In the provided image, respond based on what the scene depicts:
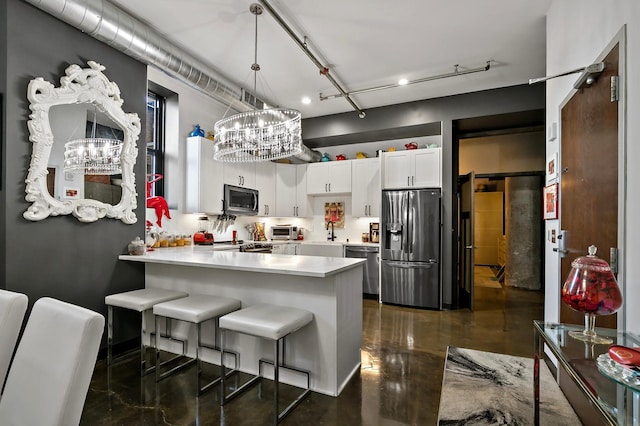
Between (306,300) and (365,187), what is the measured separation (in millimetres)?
3357

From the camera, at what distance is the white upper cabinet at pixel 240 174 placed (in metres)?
4.93

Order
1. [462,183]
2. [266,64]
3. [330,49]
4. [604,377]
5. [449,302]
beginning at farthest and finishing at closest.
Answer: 1. [462,183]
2. [449,302]
3. [266,64]
4. [330,49]
5. [604,377]

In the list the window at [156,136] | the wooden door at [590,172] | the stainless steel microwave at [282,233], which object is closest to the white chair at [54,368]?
the wooden door at [590,172]

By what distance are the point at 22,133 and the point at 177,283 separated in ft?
5.62

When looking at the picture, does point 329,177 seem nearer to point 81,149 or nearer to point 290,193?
point 290,193

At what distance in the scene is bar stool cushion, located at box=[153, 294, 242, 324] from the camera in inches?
94.1

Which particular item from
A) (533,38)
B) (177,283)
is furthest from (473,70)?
(177,283)

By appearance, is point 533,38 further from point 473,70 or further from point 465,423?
point 465,423

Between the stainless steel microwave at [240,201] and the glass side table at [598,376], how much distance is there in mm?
4146

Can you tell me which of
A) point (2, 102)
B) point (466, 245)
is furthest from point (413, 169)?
point (2, 102)

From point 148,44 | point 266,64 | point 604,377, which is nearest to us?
point 604,377

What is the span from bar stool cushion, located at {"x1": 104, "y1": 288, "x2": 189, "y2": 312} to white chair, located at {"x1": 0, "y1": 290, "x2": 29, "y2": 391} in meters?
1.44

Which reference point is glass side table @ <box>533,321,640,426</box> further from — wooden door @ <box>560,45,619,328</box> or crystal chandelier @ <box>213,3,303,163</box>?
crystal chandelier @ <box>213,3,303,163</box>

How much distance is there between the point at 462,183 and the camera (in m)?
5.25
